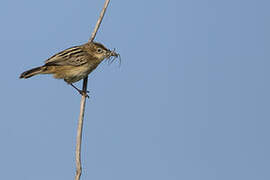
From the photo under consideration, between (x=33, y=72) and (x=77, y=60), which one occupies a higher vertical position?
(x=77, y=60)

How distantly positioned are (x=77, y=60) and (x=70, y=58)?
107mm

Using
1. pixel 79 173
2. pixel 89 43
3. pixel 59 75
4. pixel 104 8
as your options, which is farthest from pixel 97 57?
pixel 79 173

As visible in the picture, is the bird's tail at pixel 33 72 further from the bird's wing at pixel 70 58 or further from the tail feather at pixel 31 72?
the bird's wing at pixel 70 58

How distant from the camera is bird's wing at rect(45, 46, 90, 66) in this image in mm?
6098

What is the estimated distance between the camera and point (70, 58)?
242 inches

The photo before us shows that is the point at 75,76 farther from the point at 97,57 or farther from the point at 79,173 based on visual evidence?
the point at 79,173

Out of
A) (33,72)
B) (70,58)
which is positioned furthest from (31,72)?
(70,58)

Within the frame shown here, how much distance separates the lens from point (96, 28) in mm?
5004

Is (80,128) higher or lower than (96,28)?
lower

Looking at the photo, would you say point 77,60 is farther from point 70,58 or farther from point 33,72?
point 33,72

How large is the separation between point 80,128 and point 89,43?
6.64 feet

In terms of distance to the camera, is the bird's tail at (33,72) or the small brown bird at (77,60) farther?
the small brown bird at (77,60)

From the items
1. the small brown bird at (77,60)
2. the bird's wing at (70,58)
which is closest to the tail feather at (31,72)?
the small brown bird at (77,60)

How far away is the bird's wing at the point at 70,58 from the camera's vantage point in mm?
6098
